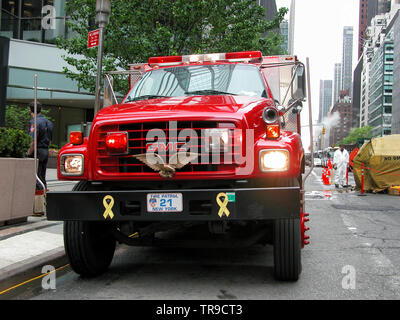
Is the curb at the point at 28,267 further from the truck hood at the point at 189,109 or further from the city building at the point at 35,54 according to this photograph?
the city building at the point at 35,54

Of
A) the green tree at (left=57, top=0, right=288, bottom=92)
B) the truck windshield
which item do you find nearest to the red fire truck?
the truck windshield

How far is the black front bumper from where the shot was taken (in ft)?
13.0

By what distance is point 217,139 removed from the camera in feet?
13.6

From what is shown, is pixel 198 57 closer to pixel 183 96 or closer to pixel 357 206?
pixel 183 96

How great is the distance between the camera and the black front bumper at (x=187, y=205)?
395cm

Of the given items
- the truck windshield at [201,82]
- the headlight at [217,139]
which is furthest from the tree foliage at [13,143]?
the headlight at [217,139]

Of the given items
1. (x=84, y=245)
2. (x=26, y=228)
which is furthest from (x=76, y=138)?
(x=26, y=228)

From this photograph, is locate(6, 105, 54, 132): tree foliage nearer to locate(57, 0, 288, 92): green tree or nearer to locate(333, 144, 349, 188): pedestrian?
locate(57, 0, 288, 92): green tree

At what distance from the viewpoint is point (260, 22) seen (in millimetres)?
17422

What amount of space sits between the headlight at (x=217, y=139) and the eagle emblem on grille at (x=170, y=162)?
155mm

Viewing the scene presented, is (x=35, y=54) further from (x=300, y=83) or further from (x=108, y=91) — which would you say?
(x=300, y=83)

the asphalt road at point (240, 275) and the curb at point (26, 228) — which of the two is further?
the curb at point (26, 228)

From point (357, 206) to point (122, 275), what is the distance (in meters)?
8.72

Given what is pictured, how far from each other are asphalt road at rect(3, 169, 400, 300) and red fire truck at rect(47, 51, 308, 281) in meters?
0.29
